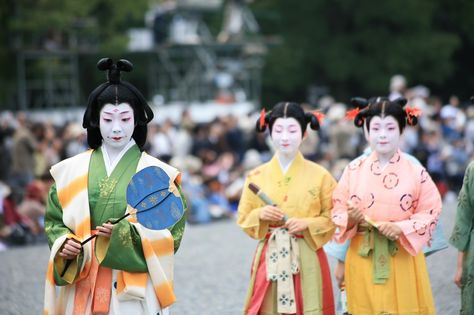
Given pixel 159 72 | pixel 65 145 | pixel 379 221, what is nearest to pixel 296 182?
pixel 379 221

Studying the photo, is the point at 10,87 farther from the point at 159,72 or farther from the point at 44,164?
the point at 44,164

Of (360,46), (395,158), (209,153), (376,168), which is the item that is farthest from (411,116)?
(360,46)

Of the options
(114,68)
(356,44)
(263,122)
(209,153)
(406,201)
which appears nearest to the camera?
(114,68)

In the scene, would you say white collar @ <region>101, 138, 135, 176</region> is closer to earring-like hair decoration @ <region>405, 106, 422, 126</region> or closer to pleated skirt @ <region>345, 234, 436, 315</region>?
pleated skirt @ <region>345, 234, 436, 315</region>

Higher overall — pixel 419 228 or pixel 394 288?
pixel 419 228

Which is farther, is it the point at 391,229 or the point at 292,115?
the point at 292,115

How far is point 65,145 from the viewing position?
14977mm

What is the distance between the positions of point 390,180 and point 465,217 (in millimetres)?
569

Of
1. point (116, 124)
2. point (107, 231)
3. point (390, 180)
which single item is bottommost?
point (107, 231)

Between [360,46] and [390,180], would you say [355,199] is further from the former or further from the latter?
[360,46]

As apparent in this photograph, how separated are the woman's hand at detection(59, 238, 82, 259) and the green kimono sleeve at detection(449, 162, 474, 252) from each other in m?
2.56

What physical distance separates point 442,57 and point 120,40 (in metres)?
11.8

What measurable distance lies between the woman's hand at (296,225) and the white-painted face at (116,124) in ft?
4.58

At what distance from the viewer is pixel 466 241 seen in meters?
5.97
